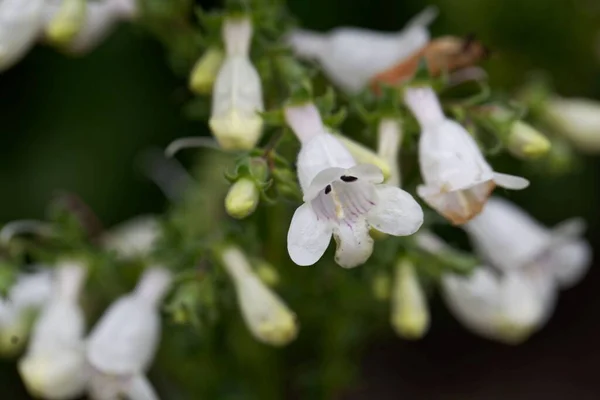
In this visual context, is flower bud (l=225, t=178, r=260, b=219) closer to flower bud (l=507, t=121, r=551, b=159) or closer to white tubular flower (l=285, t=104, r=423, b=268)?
white tubular flower (l=285, t=104, r=423, b=268)

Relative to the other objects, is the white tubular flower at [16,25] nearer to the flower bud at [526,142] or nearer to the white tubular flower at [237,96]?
the white tubular flower at [237,96]

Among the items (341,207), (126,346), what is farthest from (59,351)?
(341,207)

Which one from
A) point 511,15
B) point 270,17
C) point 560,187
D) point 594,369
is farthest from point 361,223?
point 594,369

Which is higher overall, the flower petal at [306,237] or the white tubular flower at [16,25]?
the white tubular flower at [16,25]

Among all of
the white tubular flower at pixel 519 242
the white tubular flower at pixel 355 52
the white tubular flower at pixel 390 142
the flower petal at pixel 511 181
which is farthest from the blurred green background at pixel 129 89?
the flower petal at pixel 511 181

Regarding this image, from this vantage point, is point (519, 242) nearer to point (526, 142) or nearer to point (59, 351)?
point (526, 142)

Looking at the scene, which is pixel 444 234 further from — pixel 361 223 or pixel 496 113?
pixel 361 223

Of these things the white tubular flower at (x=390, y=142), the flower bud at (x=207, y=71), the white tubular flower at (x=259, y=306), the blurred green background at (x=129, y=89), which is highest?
the flower bud at (x=207, y=71)
